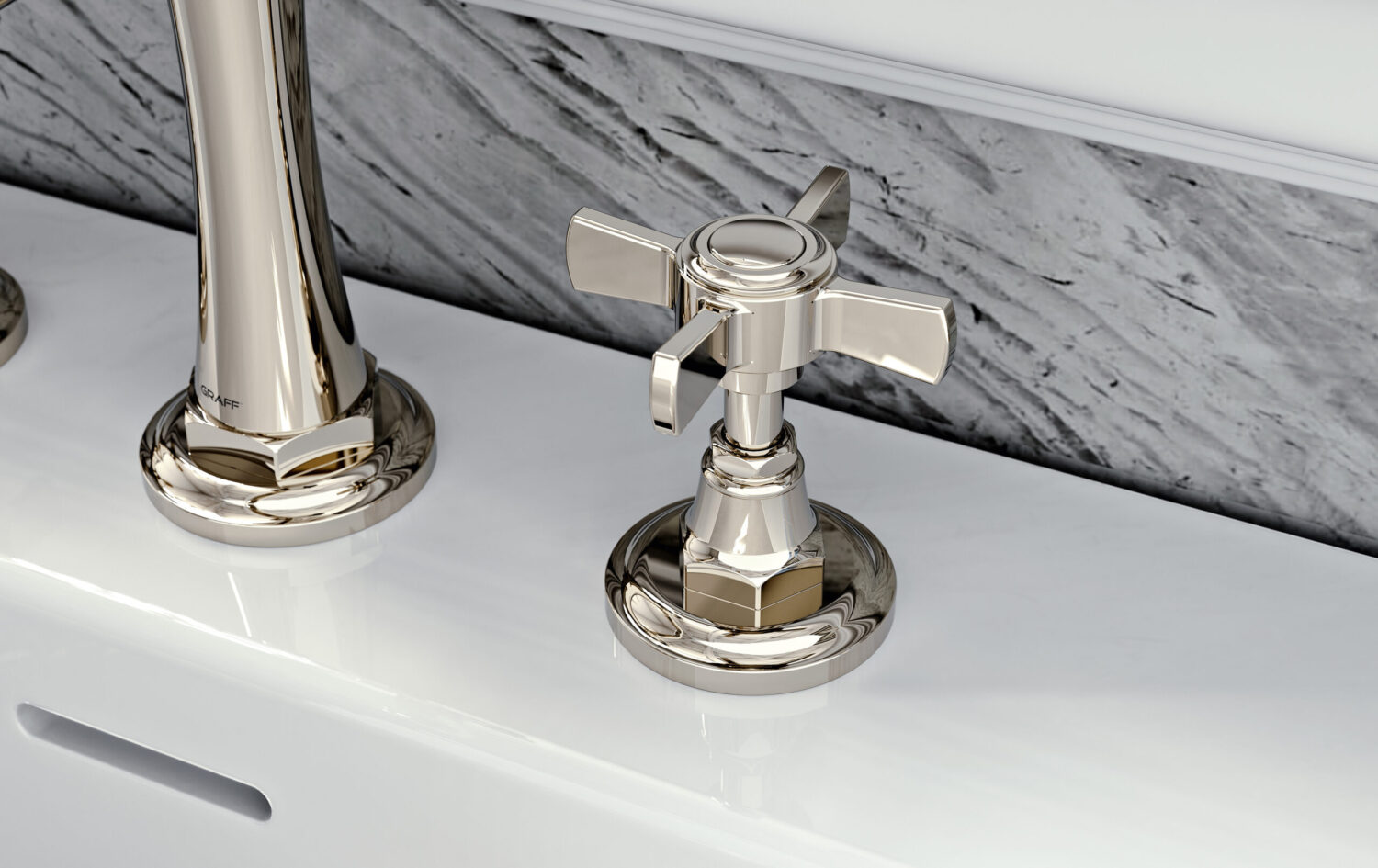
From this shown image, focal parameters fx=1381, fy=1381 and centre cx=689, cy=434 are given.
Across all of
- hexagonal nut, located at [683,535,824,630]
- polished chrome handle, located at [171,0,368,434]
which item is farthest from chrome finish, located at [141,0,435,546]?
hexagonal nut, located at [683,535,824,630]

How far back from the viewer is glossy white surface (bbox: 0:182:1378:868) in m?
0.37

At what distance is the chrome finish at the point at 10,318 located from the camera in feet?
1.69

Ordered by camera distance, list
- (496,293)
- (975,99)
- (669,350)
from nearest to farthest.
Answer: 1. (669,350)
2. (975,99)
3. (496,293)

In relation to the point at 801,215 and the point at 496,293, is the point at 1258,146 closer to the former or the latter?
the point at 801,215

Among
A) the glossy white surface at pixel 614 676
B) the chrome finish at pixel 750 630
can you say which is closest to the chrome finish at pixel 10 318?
the glossy white surface at pixel 614 676

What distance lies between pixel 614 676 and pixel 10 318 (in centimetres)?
29

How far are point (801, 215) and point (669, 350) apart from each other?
0.27 feet

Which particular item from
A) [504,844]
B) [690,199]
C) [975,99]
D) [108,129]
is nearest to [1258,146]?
[975,99]

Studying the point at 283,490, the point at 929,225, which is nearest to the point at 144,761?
the point at 283,490

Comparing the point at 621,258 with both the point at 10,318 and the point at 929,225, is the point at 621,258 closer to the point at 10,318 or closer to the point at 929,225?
the point at 929,225

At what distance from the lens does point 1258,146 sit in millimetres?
394

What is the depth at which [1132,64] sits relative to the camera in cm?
39

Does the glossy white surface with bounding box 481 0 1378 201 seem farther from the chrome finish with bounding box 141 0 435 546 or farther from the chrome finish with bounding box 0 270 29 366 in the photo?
the chrome finish with bounding box 0 270 29 366

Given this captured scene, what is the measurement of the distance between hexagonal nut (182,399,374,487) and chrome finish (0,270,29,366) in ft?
0.39
